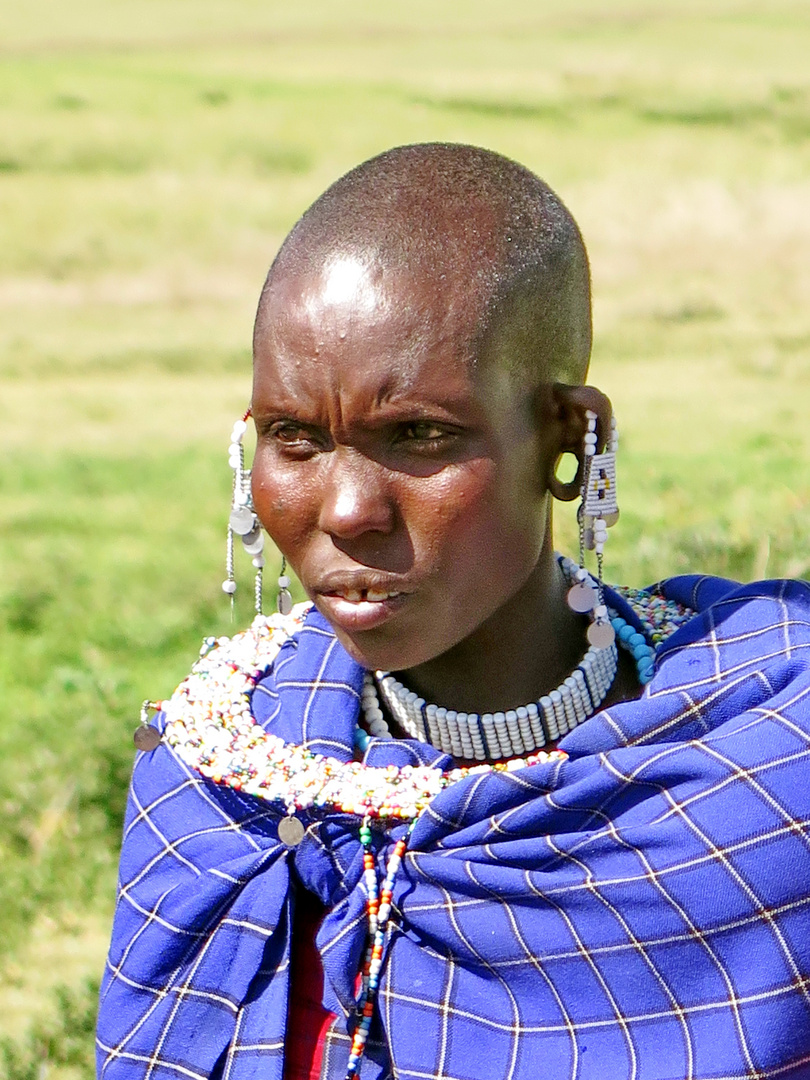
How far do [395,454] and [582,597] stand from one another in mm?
405

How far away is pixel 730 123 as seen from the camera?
11.3 metres

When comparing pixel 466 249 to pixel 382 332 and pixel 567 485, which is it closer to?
pixel 382 332

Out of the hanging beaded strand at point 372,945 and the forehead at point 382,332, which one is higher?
the forehead at point 382,332

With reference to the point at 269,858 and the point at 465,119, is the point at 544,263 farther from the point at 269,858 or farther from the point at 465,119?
the point at 465,119

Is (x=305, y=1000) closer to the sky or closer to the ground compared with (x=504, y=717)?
closer to the ground

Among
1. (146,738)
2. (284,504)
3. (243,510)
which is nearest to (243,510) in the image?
(243,510)

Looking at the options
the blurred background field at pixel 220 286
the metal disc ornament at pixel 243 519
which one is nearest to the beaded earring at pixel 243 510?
the metal disc ornament at pixel 243 519

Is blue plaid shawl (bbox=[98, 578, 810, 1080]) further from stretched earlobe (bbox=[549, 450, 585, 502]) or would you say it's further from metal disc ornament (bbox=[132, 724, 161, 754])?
stretched earlobe (bbox=[549, 450, 585, 502])

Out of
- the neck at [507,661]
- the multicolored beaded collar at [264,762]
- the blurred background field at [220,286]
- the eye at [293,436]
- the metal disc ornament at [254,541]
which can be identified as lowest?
the blurred background field at [220,286]

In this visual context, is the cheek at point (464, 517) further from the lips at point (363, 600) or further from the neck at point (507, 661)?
the neck at point (507, 661)

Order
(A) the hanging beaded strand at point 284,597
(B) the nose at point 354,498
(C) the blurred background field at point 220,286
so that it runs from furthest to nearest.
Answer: (C) the blurred background field at point 220,286 < (A) the hanging beaded strand at point 284,597 < (B) the nose at point 354,498

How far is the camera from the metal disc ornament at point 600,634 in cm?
237

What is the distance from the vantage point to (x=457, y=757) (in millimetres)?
2430

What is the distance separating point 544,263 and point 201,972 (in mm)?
1139
